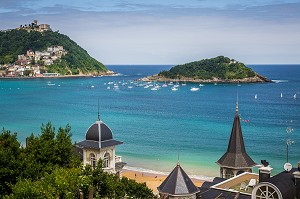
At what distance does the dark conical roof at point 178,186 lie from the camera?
22094mm

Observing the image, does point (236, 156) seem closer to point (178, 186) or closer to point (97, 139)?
point (178, 186)

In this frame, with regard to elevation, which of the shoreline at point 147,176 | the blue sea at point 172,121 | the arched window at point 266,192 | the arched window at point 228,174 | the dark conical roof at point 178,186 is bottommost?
the shoreline at point 147,176

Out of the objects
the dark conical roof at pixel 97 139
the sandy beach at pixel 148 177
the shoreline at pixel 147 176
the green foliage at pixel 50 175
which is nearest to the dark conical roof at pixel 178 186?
the green foliage at pixel 50 175

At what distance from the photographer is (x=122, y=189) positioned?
23391 millimetres

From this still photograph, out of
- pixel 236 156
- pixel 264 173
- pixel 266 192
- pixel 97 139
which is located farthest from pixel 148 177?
pixel 266 192

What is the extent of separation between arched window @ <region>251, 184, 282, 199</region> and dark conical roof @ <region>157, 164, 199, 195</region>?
4152 millimetres

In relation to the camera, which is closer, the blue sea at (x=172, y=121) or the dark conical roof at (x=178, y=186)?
the dark conical roof at (x=178, y=186)

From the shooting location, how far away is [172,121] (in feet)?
298

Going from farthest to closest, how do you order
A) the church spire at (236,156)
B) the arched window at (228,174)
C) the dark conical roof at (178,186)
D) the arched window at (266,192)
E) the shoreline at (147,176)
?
the shoreline at (147,176) → the arched window at (228,174) → the church spire at (236,156) → the dark conical roof at (178,186) → the arched window at (266,192)

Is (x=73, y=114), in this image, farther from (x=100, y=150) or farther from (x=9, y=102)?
(x=100, y=150)

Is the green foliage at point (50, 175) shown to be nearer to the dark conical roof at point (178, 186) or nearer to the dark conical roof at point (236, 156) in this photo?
the dark conical roof at point (178, 186)

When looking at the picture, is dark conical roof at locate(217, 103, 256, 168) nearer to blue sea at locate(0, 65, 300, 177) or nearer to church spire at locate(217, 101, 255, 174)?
church spire at locate(217, 101, 255, 174)

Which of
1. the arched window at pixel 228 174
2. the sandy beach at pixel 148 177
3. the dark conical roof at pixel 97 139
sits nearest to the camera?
the arched window at pixel 228 174

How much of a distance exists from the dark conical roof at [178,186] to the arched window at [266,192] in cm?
415
